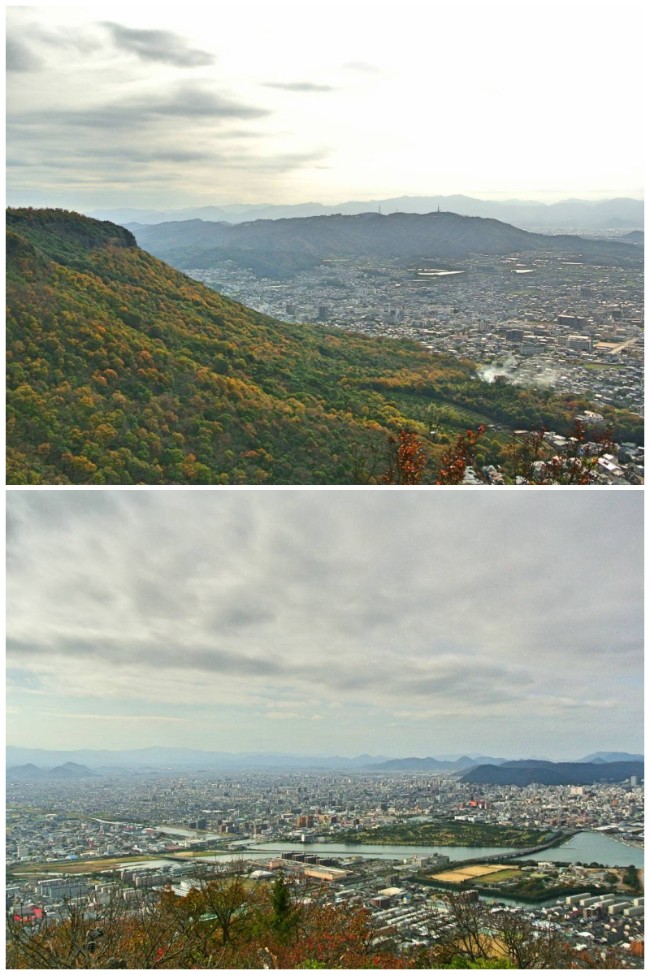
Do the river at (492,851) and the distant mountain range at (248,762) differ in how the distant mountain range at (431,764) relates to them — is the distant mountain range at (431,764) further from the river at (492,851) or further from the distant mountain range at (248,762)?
the river at (492,851)

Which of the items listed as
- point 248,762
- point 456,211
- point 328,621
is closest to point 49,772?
point 248,762

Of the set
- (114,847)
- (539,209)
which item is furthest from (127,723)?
(539,209)

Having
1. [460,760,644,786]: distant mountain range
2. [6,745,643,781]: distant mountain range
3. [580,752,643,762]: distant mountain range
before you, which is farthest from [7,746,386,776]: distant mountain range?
[580,752,643,762]: distant mountain range

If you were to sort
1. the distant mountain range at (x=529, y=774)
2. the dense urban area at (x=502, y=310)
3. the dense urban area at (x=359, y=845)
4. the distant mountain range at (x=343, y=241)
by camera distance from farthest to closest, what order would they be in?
the distant mountain range at (x=343, y=241) → the dense urban area at (x=502, y=310) → the distant mountain range at (x=529, y=774) → the dense urban area at (x=359, y=845)

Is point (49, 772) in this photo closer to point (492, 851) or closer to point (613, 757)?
point (492, 851)

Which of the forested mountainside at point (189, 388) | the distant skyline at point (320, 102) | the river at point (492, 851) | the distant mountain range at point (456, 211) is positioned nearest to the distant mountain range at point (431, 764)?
the river at point (492, 851)

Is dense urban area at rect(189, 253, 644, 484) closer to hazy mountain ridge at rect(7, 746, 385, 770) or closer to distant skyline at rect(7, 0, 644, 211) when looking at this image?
distant skyline at rect(7, 0, 644, 211)

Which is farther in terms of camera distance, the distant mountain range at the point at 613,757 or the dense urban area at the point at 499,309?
the dense urban area at the point at 499,309
